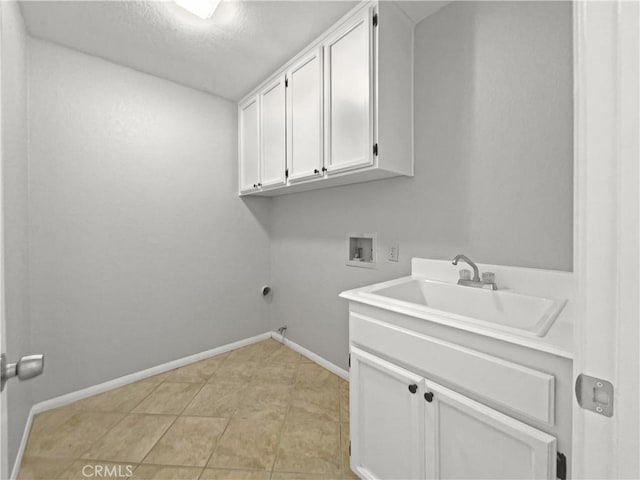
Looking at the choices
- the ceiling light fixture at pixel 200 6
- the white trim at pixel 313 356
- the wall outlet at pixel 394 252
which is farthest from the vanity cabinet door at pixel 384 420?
the ceiling light fixture at pixel 200 6

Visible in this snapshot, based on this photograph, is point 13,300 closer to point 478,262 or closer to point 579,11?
A: point 579,11

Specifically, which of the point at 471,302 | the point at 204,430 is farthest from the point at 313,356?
the point at 471,302

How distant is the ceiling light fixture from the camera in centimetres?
153

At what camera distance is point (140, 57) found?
2006 mm

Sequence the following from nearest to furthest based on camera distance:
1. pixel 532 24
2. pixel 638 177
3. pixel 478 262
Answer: pixel 638 177, pixel 532 24, pixel 478 262

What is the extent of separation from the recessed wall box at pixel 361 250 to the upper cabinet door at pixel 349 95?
55cm

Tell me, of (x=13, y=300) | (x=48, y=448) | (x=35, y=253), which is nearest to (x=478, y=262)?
(x=13, y=300)

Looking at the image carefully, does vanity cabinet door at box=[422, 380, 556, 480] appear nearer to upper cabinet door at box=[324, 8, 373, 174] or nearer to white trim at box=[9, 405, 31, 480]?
upper cabinet door at box=[324, 8, 373, 174]

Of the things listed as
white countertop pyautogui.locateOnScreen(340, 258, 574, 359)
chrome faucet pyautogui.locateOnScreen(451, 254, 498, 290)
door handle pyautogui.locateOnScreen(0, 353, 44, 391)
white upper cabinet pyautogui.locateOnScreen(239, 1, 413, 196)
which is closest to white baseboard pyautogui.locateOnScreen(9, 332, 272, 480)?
door handle pyautogui.locateOnScreen(0, 353, 44, 391)

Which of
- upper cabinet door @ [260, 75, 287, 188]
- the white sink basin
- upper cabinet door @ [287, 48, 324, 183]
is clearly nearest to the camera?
the white sink basin

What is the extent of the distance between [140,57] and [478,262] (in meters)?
2.62

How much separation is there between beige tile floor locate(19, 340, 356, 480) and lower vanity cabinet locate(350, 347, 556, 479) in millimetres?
341

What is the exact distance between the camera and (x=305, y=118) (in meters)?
1.93

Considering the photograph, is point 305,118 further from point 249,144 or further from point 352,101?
point 249,144
